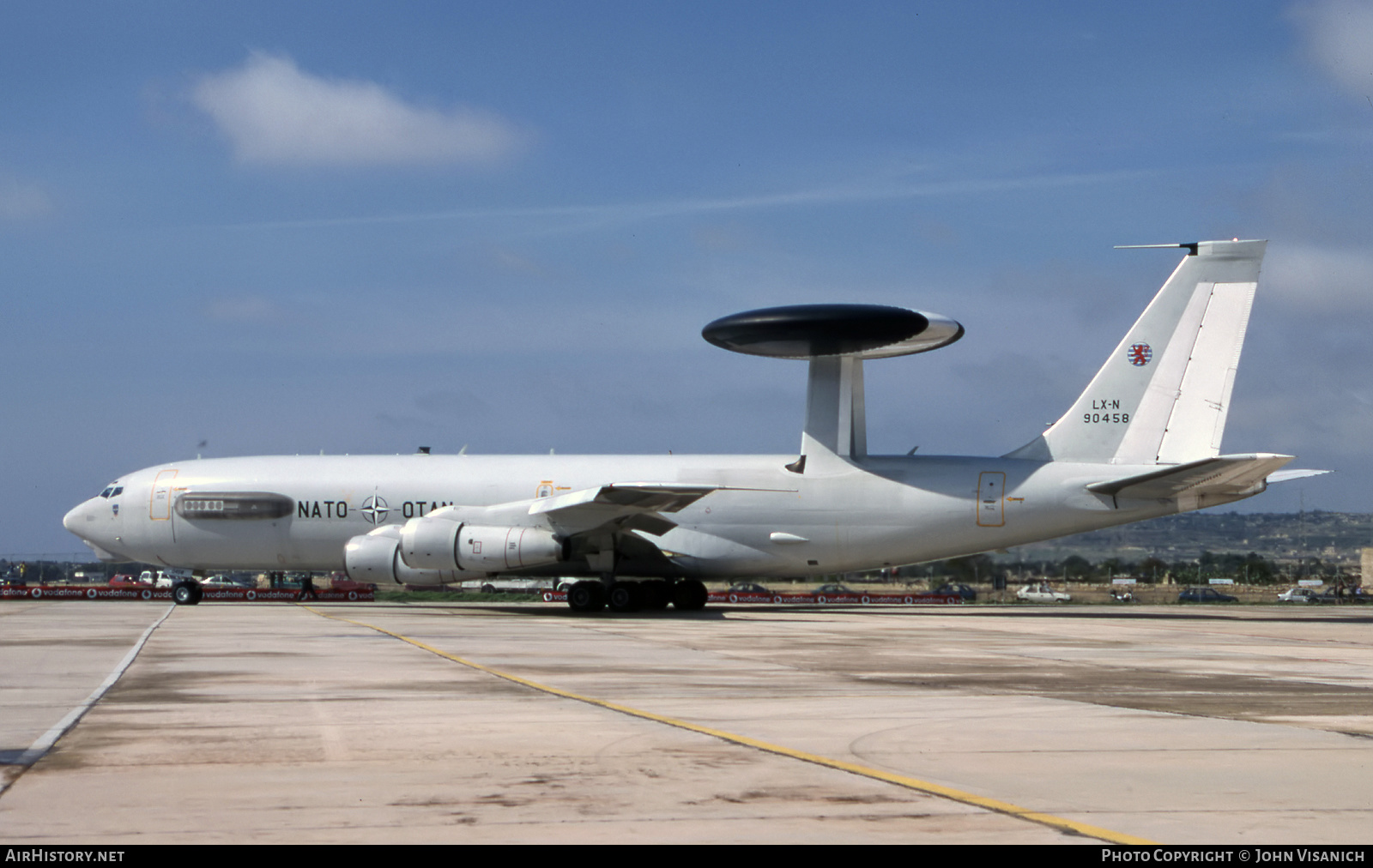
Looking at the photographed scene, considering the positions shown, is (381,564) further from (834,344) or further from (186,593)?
(834,344)

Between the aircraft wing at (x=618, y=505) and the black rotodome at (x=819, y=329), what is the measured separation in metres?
4.17

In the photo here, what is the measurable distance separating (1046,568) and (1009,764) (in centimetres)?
9530

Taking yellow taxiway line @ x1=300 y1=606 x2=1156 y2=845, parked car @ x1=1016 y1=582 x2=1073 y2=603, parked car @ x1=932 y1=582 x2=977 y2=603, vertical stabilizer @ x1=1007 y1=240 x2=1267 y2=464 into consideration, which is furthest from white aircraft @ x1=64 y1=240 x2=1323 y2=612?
parked car @ x1=1016 y1=582 x2=1073 y2=603

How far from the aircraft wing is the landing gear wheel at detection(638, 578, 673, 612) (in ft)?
5.71

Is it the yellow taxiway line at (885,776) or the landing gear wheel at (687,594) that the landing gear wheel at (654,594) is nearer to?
the landing gear wheel at (687,594)

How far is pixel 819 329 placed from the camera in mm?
29484

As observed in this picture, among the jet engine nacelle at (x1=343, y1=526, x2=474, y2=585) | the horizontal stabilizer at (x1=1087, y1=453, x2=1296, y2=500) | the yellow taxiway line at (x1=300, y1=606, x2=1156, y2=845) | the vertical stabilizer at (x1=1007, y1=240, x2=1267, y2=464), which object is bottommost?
the yellow taxiway line at (x1=300, y1=606, x2=1156, y2=845)

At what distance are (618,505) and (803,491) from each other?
514 cm

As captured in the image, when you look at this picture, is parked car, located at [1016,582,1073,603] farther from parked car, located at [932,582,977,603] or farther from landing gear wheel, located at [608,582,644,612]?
landing gear wheel, located at [608,582,644,612]

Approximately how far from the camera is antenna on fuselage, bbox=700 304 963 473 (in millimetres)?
29281

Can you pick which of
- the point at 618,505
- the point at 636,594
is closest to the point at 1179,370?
the point at 618,505

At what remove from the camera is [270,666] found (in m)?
14.2
